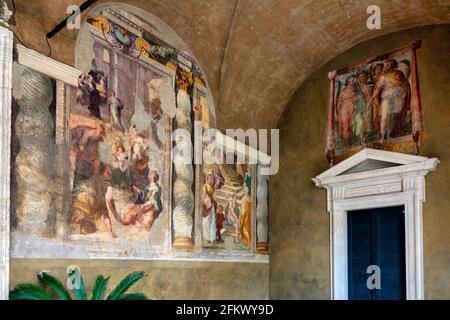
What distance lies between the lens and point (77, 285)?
6832 mm

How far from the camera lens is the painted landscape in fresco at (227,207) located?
987 cm

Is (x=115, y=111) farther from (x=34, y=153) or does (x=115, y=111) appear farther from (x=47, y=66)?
(x=34, y=153)

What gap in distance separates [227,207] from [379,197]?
334cm

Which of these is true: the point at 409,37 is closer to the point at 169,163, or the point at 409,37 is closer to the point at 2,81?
the point at 169,163

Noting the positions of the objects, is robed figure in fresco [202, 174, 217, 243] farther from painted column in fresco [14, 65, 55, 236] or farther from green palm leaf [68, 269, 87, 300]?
painted column in fresco [14, 65, 55, 236]

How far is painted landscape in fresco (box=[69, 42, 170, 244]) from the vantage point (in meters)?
7.30

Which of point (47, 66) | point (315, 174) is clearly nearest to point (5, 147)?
point (47, 66)

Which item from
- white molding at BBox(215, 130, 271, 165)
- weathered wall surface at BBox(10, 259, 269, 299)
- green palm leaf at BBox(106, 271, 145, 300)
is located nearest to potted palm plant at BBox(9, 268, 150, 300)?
green palm leaf at BBox(106, 271, 145, 300)

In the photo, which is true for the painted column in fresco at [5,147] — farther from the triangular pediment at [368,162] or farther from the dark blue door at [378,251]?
the dark blue door at [378,251]

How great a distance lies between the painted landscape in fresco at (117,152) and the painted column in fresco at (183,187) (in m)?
0.40

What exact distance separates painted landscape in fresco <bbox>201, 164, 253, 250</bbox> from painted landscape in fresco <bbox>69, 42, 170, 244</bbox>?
143 cm

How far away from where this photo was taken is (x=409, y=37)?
32.3 feet

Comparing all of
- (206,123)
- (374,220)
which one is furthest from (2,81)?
(374,220)

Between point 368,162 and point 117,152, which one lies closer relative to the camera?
point 117,152
